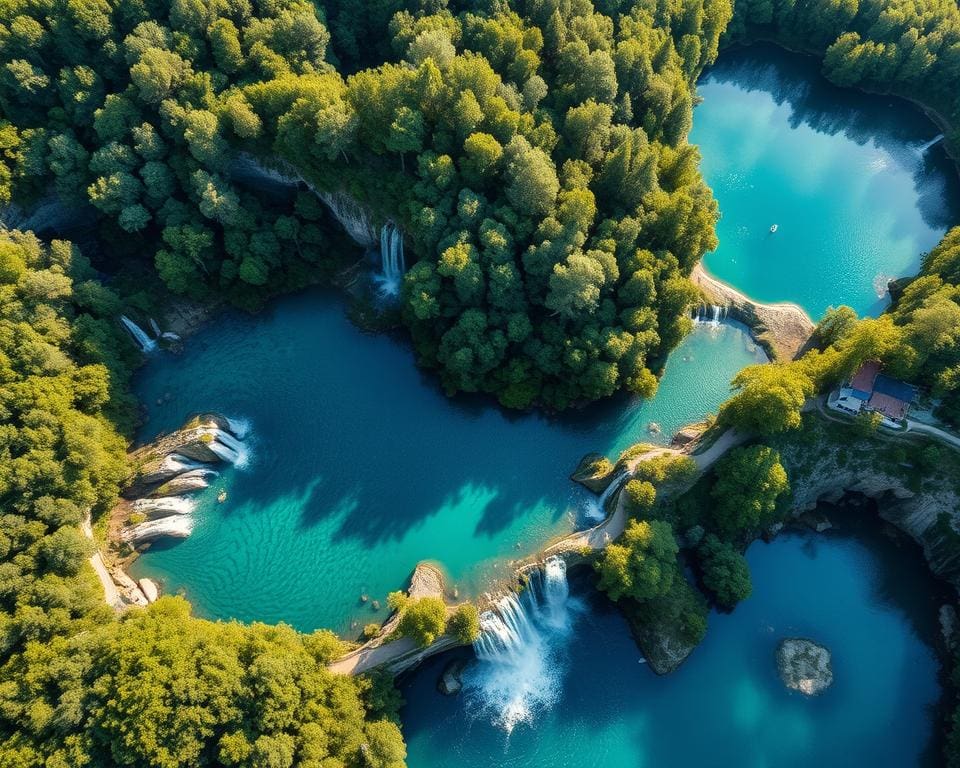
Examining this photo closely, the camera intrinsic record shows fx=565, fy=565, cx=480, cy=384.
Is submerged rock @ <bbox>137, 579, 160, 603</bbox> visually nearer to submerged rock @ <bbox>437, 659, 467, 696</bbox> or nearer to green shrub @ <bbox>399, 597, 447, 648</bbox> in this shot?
green shrub @ <bbox>399, 597, 447, 648</bbox>

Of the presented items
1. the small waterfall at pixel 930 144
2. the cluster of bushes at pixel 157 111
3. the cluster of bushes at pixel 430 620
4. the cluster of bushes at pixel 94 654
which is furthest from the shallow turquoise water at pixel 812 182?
the cluster of bushes at pixel 94 654

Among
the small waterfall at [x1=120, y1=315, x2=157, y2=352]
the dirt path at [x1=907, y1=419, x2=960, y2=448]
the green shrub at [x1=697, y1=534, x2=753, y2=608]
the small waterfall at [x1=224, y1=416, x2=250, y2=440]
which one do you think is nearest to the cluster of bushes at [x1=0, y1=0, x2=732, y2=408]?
the small waterfall at [x1=120, y1=315, x2=157, y2=352]

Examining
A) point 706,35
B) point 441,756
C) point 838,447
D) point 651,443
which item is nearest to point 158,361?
point 441,756

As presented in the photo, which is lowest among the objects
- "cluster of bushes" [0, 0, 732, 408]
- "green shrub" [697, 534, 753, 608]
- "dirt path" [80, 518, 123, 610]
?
"dirt path" [80, 518, 123, 610]

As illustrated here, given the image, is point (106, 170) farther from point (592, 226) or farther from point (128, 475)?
point (592, 226)

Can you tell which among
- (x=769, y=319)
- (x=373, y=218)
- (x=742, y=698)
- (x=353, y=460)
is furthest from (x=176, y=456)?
(x=769, y=319)

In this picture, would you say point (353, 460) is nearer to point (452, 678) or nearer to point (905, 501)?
point (452, 678)
